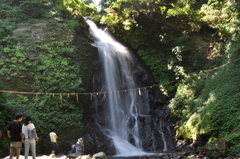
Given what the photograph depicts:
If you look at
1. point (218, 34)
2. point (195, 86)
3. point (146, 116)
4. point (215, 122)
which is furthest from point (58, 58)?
point (218, 34)

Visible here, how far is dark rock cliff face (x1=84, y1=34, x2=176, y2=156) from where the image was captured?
42.9ft

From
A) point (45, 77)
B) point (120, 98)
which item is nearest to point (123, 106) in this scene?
point (120, 98)

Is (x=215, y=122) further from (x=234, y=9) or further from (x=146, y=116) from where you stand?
(x=234, y=9)

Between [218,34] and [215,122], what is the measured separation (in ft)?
29.8

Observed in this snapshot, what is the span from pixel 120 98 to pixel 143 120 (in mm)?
2527

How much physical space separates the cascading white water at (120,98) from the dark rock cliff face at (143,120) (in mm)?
323

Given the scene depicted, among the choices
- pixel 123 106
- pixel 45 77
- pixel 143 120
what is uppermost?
pixel 45 77

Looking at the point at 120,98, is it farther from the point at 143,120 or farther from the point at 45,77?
the point at 45,77

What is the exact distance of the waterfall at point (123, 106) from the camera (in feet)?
46.0

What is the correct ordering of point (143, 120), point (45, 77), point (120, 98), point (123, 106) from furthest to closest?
point (120, 98)
point (123, 106)
point (143, 120)
point (45, 77)

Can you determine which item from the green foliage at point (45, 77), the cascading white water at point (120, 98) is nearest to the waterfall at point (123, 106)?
the cascading white water at point (120, 98)

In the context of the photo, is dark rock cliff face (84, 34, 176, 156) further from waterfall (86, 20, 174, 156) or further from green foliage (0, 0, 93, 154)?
green foliage (0, 0, 93, 154)

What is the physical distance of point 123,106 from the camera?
53.0ft

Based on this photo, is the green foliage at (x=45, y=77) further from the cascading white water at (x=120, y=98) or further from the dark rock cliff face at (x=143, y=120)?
the cascading white water at (x=120, y=98)
